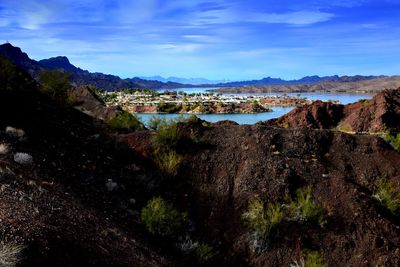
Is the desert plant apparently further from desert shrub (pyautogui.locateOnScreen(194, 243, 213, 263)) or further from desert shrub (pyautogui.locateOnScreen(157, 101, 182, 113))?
desert shrub (pyautogui.locateOnScreen(157, 101, 182, 113))

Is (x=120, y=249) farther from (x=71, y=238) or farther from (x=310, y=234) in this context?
(x=310, y=234)

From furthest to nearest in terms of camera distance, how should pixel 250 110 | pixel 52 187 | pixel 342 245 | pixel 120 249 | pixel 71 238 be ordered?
pixel 250 110 < pixel 342 245 < pixel 52 187 < pixel 120 249 < pixel 71 238

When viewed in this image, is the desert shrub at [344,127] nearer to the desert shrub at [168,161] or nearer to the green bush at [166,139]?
the green bush at [166,139]

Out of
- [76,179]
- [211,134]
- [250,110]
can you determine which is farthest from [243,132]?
[250,110]

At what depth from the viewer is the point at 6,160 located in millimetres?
14305

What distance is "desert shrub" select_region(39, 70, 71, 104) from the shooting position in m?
26.0

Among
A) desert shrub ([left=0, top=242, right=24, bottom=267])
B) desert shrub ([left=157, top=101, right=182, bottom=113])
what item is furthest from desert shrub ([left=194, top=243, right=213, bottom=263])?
desert shrub ([left=157, top=101, right=182, bottom=113])

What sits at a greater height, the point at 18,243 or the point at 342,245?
the point at 18,243

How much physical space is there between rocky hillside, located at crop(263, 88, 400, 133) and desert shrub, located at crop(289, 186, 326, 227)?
40661 mm

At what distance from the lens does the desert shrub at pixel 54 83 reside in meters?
26.0

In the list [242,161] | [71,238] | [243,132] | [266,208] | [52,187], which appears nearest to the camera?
[71,238]

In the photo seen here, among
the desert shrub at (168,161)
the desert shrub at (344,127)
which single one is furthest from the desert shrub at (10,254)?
the desert shrub at (344,127)

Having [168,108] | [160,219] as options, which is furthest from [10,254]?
[168,108]

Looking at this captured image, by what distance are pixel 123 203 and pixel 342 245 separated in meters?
7.16
